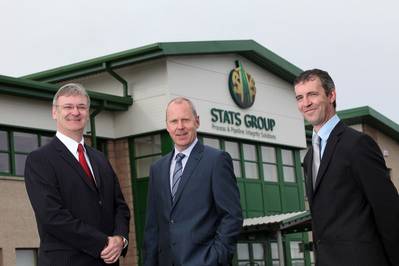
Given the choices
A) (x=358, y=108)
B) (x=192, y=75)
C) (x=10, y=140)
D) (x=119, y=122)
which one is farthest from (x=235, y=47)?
(x=358, y=108)

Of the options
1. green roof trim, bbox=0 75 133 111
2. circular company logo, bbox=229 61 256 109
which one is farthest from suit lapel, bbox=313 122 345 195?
circular company logo, bbox=229 61 256 109

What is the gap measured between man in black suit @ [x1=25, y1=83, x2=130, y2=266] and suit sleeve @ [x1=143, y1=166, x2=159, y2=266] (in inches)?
8.9

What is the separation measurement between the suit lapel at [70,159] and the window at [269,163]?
20418 mm

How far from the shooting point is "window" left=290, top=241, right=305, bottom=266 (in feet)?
88.1

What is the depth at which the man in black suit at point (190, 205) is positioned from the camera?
5.61 metres

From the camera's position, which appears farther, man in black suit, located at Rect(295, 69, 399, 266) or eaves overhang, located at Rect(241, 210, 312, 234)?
eaves overhang, located at Rect(241, 210, 312, 234)

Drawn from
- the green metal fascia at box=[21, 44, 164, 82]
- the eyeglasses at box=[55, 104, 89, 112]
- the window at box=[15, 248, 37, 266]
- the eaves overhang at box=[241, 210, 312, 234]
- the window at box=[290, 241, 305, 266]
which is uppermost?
the green metal fascia at box=[21, 44, 164, 82]

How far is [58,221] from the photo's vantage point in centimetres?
534

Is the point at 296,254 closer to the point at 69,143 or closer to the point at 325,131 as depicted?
the point at 69,143

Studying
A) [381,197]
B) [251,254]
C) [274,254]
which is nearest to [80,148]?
[381,197]

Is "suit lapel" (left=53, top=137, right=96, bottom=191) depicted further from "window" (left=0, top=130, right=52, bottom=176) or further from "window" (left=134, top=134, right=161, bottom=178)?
"window" (left=134, top=134, right=161, bottom=178)

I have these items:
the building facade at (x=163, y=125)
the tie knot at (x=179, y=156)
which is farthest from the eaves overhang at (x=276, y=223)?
the tie knot at (x=179, y=156)

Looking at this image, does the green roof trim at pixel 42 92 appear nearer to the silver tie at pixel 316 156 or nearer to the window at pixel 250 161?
the window at pixel 250 161

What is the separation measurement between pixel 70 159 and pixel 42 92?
14323 mm
